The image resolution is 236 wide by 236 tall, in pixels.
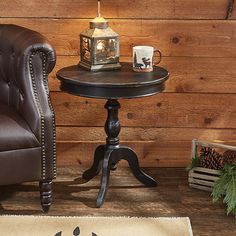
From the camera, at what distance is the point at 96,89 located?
2318 mm

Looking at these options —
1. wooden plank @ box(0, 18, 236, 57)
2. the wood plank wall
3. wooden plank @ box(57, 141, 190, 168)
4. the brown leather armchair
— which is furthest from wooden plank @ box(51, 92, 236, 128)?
the brown leather armchair

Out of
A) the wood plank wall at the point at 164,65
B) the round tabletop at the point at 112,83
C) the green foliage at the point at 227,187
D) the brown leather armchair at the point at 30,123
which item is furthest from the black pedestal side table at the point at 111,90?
the green foliage at the point at 227,187

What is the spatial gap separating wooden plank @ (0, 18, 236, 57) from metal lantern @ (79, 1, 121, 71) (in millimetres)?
290

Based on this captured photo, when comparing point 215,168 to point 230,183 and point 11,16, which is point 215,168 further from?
point 11,16

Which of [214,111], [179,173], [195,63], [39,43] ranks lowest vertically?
[179,173]

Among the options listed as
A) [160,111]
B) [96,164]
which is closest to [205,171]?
[160,111]

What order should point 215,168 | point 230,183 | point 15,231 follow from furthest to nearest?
point 215,168 → point 230,183 → point 15,231

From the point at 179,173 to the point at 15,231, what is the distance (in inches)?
41.9

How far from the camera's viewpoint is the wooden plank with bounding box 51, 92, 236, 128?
9.53 ft

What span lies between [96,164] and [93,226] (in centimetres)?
52

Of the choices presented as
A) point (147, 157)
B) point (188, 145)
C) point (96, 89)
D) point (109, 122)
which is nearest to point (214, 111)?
point (188, 145)

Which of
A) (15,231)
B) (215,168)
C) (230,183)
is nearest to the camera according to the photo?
(15,231)

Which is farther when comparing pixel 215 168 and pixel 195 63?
pixel 195 63

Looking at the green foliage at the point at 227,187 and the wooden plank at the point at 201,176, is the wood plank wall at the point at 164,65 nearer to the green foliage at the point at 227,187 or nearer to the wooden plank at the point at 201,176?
the wooden plank at the point at 201,176
